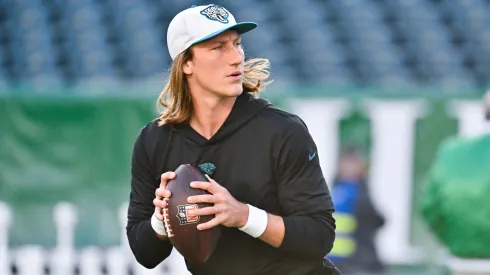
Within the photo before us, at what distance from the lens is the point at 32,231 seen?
32.4 ft

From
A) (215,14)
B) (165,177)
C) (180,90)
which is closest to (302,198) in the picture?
(165,177)

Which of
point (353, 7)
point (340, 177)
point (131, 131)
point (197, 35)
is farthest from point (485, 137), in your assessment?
point (353, 7)

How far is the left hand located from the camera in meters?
3.57

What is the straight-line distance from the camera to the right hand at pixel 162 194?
3658 mm

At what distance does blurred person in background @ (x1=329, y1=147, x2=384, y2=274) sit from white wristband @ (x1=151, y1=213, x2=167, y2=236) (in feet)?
16.6

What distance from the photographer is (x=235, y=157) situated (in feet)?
12.5

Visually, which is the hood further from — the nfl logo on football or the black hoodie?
the nfl logo on football

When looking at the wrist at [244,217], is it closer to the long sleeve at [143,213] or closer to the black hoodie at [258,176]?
the black hoodie at [258,176]

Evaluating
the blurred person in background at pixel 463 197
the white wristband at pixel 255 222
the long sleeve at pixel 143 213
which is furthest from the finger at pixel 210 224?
the blurred person in background at pixel 463 197

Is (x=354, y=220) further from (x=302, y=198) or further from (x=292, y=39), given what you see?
(x=302, y=198)

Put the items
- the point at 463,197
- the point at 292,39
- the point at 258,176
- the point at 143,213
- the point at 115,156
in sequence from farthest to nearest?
the point at 292,39, the point at 115,156, the point at 463,197, the point at 143,213, the point at 258,176

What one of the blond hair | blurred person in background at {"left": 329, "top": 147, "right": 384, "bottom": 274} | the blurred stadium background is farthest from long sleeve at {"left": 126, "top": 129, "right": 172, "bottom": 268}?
the blurred stadium background

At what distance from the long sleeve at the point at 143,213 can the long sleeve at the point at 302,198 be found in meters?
0.47

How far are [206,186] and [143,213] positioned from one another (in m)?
0.49
